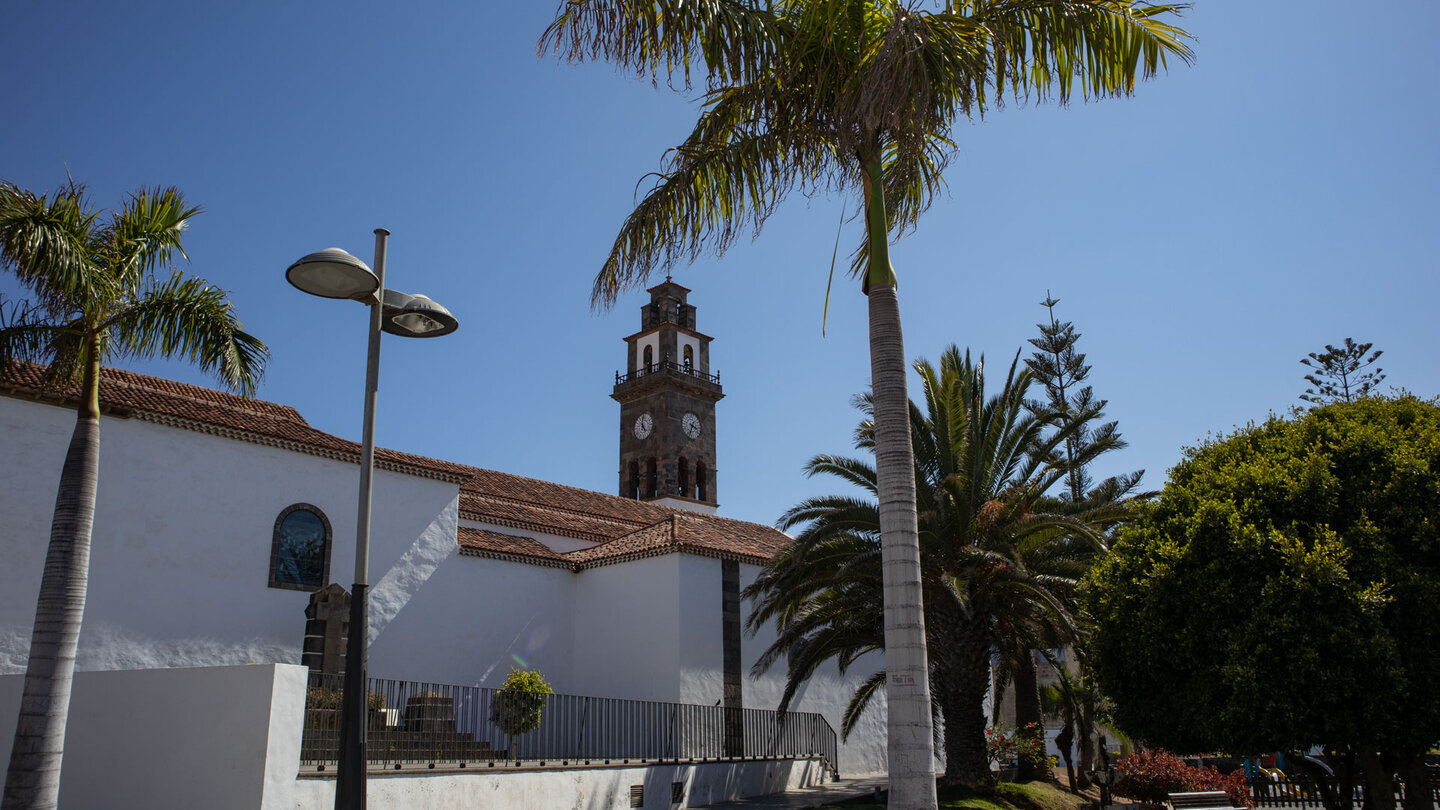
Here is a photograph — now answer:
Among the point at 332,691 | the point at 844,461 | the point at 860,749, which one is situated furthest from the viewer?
the point at 860,749

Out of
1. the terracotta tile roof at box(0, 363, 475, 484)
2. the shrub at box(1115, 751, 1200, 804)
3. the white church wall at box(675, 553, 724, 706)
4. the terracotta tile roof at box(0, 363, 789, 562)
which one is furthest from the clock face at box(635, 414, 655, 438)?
the shrub at box(1115, 751, 1200, 804)

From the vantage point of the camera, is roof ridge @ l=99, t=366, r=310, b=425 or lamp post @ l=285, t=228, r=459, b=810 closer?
lamp post @ l=285, t=228, r=459, b=810

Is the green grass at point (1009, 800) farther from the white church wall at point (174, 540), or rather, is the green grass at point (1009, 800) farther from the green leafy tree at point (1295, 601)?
the white church wall at point (174, 540)

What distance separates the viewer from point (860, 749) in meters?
22.3

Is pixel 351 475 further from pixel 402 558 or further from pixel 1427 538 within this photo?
pixel 1427 538

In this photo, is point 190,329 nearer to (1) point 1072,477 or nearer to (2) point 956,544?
(2) point 956,544

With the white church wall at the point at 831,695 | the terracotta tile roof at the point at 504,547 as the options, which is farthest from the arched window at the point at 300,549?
the white church wall at the point at 831,695

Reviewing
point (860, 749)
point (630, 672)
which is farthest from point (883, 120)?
point (860, 749)

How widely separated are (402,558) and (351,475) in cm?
183

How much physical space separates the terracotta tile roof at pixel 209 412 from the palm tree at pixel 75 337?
3.97 m

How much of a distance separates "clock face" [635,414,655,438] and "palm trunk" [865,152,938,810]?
104 feet

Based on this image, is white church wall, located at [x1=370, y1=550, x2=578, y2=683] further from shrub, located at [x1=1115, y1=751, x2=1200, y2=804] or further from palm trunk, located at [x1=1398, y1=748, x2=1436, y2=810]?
palm trunk, located at [x1=1398, y1=748, x2=1436, y2=810]

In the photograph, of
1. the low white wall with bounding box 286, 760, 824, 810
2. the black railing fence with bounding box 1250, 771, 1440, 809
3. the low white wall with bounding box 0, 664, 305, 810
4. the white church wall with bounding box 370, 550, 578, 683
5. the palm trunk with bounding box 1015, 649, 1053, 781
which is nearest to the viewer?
the low white wall with bounding box 0, 664, 305, 810

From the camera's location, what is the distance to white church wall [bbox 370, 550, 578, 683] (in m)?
18.3
